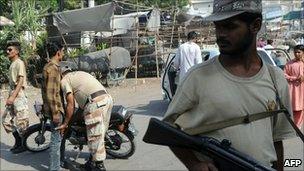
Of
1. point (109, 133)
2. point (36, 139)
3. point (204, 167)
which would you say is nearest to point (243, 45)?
point (204, 167)

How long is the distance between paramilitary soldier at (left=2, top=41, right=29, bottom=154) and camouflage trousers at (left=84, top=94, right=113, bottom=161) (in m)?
1.59

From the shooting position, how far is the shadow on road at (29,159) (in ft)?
19.9

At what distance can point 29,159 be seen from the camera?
6344 mm

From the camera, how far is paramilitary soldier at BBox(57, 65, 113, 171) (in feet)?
17.1

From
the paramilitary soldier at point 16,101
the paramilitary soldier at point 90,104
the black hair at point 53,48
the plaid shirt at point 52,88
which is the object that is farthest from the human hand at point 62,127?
the paramilitary soldier at point 16,101

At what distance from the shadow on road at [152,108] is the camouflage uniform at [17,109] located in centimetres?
324

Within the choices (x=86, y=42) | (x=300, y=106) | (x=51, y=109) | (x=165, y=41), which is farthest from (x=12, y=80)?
(x=165, y=41)

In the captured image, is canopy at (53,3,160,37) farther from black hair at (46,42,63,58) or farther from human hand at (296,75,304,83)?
black hair at (46,42,63,58)

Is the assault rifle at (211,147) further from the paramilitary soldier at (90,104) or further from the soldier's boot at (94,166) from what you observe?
the soldier's boot at (94,166)

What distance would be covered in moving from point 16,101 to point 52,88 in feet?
5.30

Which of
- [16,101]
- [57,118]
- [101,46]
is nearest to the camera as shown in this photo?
[57,118]

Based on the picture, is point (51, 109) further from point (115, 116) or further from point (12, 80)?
point (12, 80)

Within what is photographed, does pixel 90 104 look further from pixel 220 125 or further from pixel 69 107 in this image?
pixel 220 125

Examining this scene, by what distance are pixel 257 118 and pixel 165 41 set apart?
16410 mm
